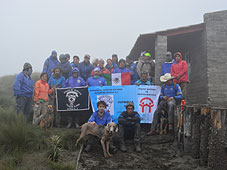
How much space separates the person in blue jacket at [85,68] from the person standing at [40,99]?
1.69 m

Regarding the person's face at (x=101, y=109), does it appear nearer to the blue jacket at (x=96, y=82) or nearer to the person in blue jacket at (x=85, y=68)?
the blue jacket at (x=96, y=82)

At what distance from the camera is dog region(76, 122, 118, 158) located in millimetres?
4688

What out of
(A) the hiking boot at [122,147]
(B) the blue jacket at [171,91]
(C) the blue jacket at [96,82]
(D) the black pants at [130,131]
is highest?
(C) the blue jacket at [96,82]

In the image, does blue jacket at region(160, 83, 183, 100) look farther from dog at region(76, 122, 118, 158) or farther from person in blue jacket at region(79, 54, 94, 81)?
person in blue jacket at region(79, 54, 94, 81)

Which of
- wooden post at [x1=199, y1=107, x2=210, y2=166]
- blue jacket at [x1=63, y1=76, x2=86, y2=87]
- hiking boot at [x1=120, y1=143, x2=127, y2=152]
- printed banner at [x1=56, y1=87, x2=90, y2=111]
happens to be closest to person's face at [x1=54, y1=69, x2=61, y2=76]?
blue jacket at [x1=63, y1=76, x2=86, y2=87]

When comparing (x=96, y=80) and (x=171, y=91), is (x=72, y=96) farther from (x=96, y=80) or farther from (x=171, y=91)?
(x=171, y=91)

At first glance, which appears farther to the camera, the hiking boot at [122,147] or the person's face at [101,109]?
the person's face at [101,109]

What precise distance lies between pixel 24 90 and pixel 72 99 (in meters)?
1.60

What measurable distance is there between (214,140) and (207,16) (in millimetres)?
7024

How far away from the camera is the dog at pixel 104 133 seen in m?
4.69

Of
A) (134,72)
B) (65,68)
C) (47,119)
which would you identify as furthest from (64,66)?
(134,72)

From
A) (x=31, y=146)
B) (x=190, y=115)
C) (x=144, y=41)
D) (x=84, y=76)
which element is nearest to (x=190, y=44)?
(x=144, y=41)

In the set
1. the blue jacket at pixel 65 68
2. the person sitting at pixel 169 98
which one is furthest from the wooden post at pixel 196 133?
the blue jacket at pixel 65 68

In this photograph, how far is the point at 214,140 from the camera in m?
3.58
